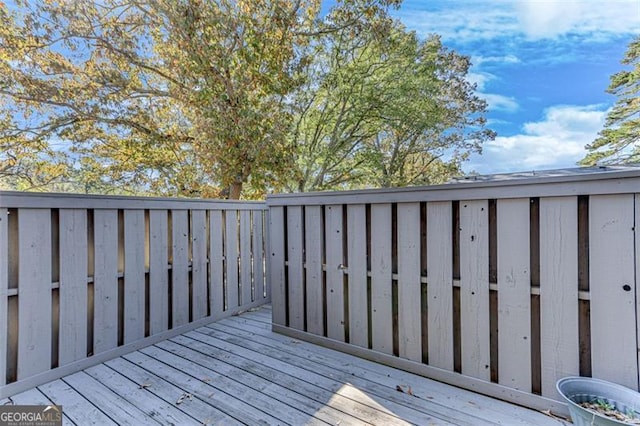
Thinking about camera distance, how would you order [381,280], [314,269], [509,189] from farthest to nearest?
1. [314,269]
2. [381,280]
3. [509,189]

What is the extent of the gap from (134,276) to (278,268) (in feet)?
4.04

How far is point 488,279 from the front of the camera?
70.1 inches

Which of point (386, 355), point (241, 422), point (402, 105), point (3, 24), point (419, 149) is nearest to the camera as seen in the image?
point (241, 422)

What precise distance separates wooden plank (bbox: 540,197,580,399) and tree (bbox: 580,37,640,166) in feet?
35.2

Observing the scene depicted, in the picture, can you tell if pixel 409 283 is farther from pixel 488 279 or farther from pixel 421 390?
pixel 421 390

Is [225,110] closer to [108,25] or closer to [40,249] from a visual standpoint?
Result: [108,25]

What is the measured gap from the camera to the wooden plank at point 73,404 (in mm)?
1572

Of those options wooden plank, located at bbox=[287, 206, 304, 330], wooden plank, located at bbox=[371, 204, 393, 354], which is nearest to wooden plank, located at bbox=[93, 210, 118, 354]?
wooden plank, located at bbox=[287, 206, 304, 330]

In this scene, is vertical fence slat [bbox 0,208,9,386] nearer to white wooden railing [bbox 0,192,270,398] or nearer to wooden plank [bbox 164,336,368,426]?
white wooden railing [bbox 0,192,270,398]

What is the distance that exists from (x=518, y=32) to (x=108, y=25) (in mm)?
7534

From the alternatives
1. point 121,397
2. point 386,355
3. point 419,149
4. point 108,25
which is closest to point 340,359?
point 386,355

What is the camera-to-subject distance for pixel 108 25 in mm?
5012

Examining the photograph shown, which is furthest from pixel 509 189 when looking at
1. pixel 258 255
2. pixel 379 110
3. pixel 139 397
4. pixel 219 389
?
pixel 379 110

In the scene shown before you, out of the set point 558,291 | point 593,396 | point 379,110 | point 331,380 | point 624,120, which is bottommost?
point 331,380
